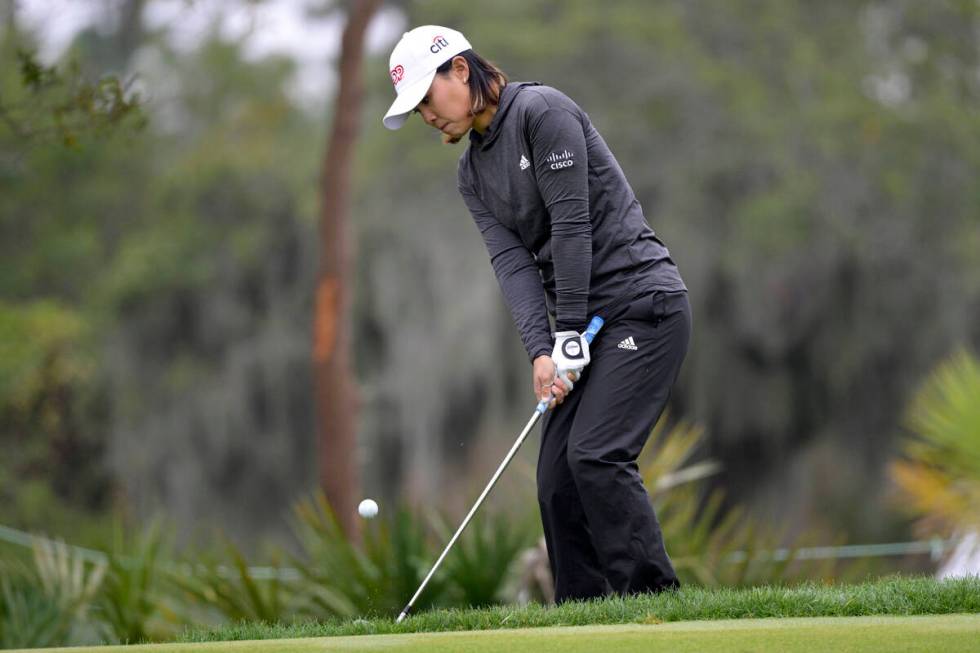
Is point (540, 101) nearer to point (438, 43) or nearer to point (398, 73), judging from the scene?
point (438, 43)

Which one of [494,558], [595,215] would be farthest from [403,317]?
[595,215]

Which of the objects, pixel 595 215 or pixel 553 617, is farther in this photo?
pixel 595 215

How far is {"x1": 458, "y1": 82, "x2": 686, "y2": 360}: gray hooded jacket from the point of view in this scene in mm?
5672

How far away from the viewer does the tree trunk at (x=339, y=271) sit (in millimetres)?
15961

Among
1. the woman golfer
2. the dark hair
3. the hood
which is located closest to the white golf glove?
the woman golfer

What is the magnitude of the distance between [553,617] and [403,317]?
1951 cm

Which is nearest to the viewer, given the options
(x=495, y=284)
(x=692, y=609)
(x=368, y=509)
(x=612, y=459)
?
(x=692, y=609)

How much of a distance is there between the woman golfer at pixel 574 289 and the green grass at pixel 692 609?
40cm

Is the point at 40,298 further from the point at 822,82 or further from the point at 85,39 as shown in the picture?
the point at 822,82

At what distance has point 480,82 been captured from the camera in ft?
19.3

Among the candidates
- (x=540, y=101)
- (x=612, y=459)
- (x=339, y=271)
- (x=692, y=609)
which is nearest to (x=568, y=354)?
(x=612, y=459)

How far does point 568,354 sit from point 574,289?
0.78 feet

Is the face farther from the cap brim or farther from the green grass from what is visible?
the green grass

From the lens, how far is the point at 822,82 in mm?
24219
